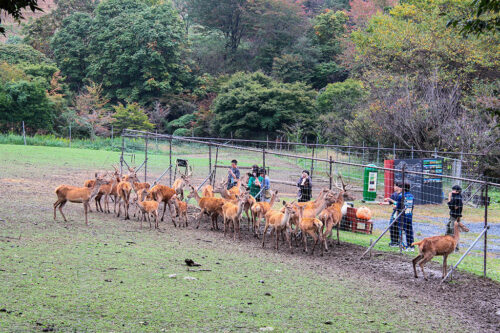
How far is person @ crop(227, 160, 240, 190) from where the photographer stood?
16.1 m

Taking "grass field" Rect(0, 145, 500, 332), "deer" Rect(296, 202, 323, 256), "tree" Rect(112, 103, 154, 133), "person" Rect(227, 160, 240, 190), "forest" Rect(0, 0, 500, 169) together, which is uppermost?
"forest" Rect(0, 0, 500, 169)

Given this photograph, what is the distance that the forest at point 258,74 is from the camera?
29500 mm

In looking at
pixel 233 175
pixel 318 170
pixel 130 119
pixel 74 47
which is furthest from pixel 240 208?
pixel 74 47

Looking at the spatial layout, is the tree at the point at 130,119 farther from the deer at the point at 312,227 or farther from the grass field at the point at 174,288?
the deer at the point at 312,227

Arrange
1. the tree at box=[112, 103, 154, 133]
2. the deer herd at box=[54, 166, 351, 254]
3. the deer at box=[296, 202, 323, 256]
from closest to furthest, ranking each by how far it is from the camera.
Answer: the deer at box=[296, 202, 323, 256] < the deer herd at box=[54, 166, 351, 254] < the tree at box=[112, 103, 154, 133]

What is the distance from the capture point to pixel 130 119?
4694 centimetres

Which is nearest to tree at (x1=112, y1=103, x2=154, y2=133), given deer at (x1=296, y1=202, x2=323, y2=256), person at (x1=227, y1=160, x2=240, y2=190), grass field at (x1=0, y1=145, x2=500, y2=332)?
person at (x1=227, y1=160, x2=240, y2=190)

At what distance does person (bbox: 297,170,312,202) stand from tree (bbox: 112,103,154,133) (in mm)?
34242

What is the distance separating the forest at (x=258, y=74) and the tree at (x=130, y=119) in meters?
0.13

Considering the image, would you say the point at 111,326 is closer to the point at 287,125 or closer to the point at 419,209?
the point at 419,209

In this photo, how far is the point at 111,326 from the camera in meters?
5.82

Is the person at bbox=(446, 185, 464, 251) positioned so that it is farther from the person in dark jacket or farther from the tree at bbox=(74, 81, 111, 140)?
the tree at bbox=(74, 81, 111, 140)

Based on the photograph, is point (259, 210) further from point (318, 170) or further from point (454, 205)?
point (318, 170)

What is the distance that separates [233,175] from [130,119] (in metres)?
33.0
